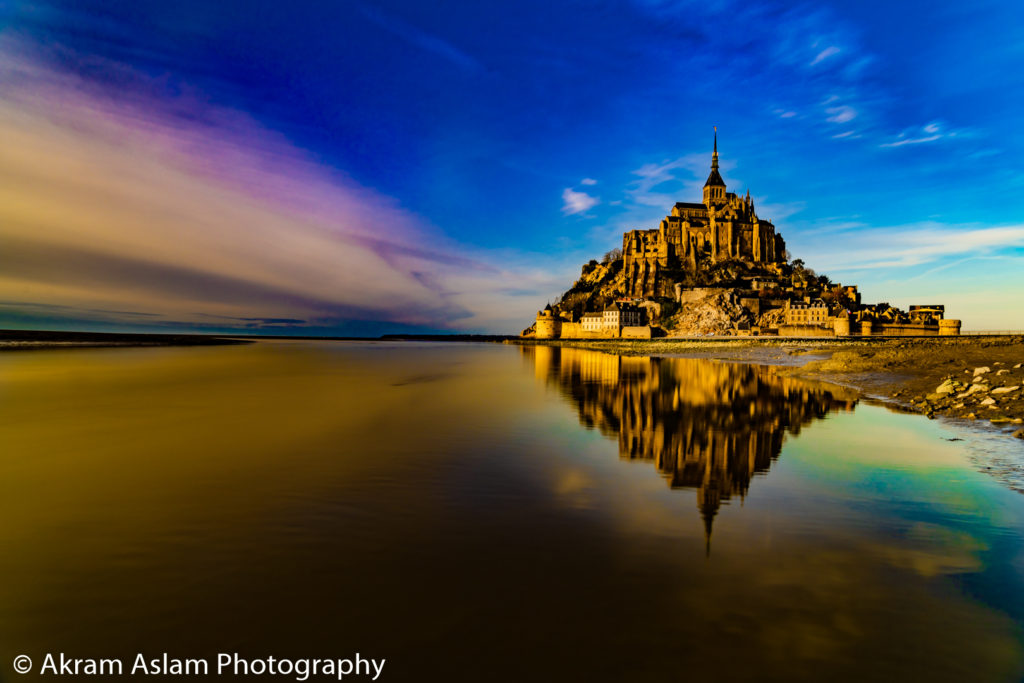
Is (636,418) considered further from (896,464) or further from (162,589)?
(162,589)

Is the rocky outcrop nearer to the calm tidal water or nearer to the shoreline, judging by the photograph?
the shoreline

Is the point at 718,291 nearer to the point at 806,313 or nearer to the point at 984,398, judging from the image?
the point at 806,313

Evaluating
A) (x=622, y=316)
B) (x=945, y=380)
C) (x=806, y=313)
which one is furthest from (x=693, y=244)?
(x=945, y=380)

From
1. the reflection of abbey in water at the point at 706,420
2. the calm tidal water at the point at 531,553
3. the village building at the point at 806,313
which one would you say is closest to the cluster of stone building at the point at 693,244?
the village building at the point at 806,313

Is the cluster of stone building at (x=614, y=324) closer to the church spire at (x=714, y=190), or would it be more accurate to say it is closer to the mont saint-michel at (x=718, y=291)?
the mont saint-michel at (x=718, y=291)

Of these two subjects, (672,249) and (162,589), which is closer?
(162,589)

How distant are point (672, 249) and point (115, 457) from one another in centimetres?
13473

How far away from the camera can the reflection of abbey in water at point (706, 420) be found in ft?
31.2

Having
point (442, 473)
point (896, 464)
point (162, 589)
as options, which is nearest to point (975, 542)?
point (896, 464)

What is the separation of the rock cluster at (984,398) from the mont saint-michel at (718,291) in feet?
Result: 295

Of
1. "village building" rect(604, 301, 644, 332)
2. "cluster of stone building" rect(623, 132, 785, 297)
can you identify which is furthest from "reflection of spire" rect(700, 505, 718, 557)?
"cluster of stone building" rect(623, 132, 785, 297)

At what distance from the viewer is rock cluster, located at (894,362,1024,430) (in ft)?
44.2

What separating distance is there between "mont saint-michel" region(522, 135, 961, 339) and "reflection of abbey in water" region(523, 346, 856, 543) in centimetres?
8837

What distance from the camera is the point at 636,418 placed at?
16172mm
